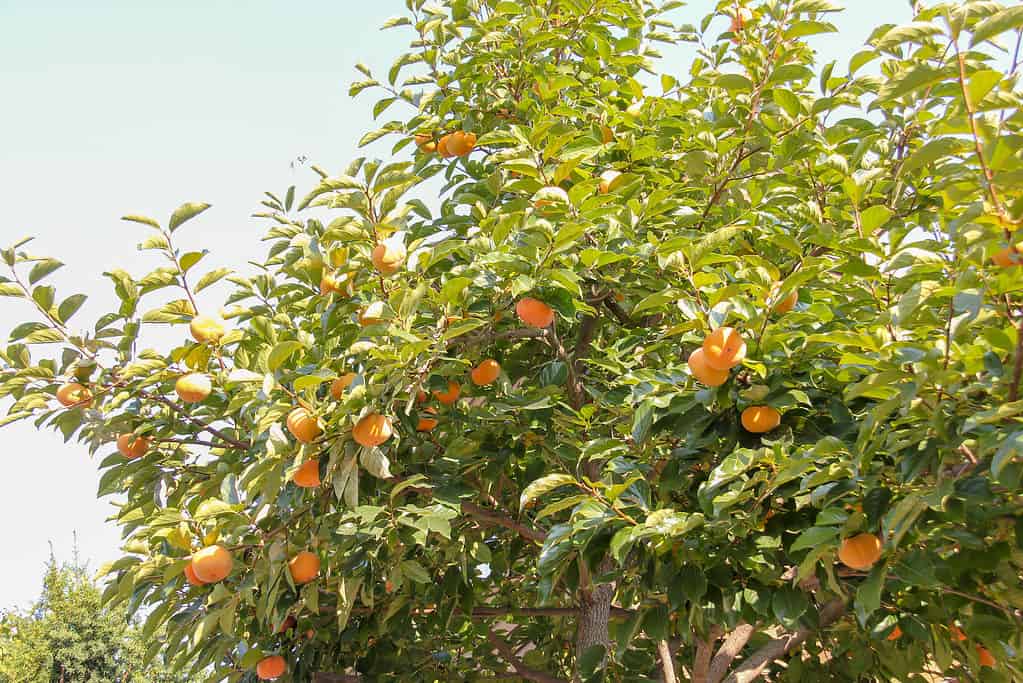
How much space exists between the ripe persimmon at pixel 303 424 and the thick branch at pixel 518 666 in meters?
1.73

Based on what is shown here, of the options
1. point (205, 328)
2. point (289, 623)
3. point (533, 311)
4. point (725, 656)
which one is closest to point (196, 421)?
point (205, 328)

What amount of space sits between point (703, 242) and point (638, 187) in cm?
71

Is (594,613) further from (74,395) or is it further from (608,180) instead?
(74,395)

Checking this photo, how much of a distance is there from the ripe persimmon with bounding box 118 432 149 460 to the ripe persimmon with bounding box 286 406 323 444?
3.35 ft

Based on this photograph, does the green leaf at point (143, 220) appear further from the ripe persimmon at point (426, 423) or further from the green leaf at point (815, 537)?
the green leaf at point (815, 537)

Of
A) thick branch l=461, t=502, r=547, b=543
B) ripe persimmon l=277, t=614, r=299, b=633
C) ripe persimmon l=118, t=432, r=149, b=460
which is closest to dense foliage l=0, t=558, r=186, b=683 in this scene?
ripe persimmon l=277, t=614, r=299, b=633

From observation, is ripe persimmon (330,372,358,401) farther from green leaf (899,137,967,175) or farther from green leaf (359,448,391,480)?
green leaf (899,137,967,175)

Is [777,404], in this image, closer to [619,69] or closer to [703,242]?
[703,242]

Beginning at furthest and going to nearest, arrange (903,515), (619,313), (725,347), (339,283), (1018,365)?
(619,313) → (339,283) → (725,347) → (903,515) → (1018,365)

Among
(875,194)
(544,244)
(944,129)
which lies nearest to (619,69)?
(875,194)

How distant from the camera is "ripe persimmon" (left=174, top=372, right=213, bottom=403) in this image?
8.77ft

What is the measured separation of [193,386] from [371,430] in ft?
2.49

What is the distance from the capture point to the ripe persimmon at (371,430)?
7.43 ft

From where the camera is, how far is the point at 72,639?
10289mm
